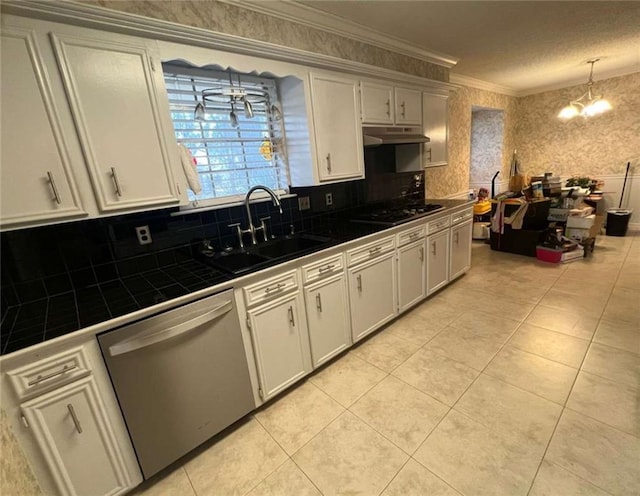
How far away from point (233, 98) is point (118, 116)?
814 millimetres

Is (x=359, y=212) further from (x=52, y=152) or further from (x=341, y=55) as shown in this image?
(x=52, y=152)

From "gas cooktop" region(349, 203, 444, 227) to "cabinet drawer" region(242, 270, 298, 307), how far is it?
3.59 ft

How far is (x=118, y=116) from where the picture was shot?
4.75ft

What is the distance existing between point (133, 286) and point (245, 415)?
3.29ft

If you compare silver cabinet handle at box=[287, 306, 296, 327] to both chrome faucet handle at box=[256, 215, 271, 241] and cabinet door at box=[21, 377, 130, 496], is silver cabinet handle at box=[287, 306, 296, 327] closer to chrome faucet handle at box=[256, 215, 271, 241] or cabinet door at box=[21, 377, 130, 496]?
chrome faucet handle at box=[256, 215, 271, 241]

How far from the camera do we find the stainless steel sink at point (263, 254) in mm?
1790

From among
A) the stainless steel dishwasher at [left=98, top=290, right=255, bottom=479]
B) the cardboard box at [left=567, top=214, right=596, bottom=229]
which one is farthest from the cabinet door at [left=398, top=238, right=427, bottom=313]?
the cardboard box at [left=567, top=214, right=596, bottom=229]

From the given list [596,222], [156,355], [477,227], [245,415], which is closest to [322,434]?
[245,415]

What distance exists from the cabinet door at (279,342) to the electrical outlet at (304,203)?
36.1 inches

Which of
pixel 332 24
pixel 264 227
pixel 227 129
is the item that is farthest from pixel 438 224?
pixel 227 129

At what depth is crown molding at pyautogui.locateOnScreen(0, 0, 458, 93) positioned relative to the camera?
3.94ft

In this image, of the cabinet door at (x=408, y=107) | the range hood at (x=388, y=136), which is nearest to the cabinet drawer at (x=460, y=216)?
the range hood at (x=388, y=136)

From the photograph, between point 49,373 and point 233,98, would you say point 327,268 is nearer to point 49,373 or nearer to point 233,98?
point 233,98

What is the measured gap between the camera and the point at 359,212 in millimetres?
3021
